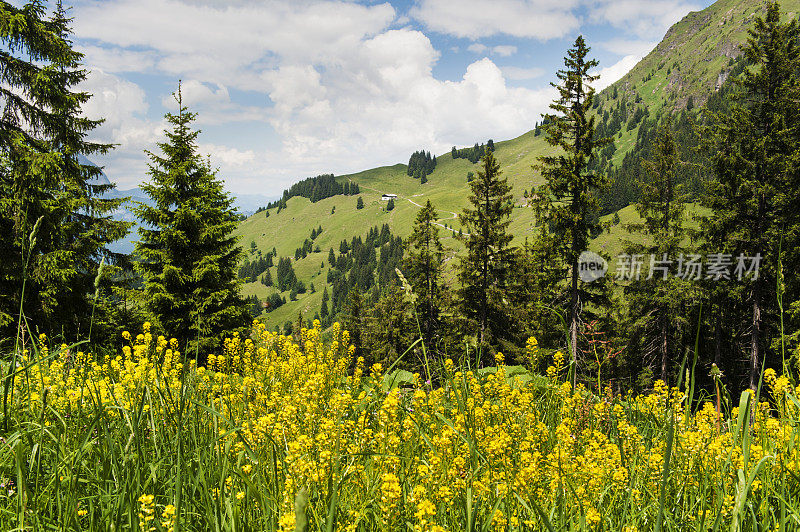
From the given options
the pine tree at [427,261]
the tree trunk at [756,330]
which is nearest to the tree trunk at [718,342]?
the tree trunk at [756,330]

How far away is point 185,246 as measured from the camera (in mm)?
22547

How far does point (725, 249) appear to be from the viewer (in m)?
23.9

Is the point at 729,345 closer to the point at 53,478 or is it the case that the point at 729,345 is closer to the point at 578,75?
the point at 578,75

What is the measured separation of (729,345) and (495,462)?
114 ft

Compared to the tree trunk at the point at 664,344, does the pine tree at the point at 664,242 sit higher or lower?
higher

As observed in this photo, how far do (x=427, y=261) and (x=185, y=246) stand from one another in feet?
55.3

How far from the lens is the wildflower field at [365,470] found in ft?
5.91

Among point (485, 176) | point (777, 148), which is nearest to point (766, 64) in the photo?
point (777, 148)

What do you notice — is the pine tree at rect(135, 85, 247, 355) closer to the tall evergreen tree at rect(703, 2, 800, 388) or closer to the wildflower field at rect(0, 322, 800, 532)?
the wildflower field at rect(0, 322, 800, 532)

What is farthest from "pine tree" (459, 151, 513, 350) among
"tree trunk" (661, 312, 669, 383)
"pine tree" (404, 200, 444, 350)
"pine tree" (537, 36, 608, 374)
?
"tree trunk" (661, 312, 669, 383)

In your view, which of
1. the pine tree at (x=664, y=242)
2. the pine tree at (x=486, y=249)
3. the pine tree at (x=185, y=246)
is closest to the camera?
the pine tree at (x=185, y=246)

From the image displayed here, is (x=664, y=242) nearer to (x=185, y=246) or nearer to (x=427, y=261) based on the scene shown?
(x=427, y=261)

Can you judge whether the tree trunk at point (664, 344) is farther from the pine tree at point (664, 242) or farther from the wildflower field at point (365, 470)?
the wildflower field at point (365, 470)

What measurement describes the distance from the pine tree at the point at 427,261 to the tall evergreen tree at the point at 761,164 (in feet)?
57.0
